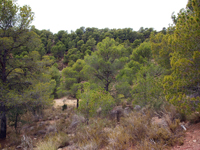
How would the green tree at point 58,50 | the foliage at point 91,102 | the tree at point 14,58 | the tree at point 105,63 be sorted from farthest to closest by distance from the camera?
1. the green tree at point 58,50
2. the tree at point 105,63
3. the foliage at point 91,102
4. the tree at point 14,58

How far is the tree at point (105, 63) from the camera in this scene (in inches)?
534

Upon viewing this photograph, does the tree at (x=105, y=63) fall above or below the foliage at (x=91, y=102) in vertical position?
above

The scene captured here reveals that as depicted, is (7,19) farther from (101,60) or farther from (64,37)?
(64,37)

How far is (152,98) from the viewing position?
8.14m

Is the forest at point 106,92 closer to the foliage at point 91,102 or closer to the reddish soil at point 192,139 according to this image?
the foliage at point 91,102

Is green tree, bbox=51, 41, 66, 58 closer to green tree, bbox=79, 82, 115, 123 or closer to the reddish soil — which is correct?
green tree, bbox=79, 82, 115, 123

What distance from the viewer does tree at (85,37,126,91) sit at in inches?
534

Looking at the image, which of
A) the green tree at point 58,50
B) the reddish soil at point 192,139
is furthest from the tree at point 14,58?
the green tree at point 58,50

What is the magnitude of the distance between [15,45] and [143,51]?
15674 millimetres

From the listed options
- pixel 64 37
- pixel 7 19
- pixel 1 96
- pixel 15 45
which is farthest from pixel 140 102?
pixel 64 37

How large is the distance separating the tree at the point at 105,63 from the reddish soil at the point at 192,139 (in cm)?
1006

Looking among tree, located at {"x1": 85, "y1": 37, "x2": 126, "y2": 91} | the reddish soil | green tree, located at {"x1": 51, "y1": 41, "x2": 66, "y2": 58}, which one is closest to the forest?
tree, located at {"x1": 85, "y1": 37, "x2": 126, "y2": 91}

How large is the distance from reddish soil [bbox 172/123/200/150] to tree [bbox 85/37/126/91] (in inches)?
396

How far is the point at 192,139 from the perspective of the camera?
127 inches
